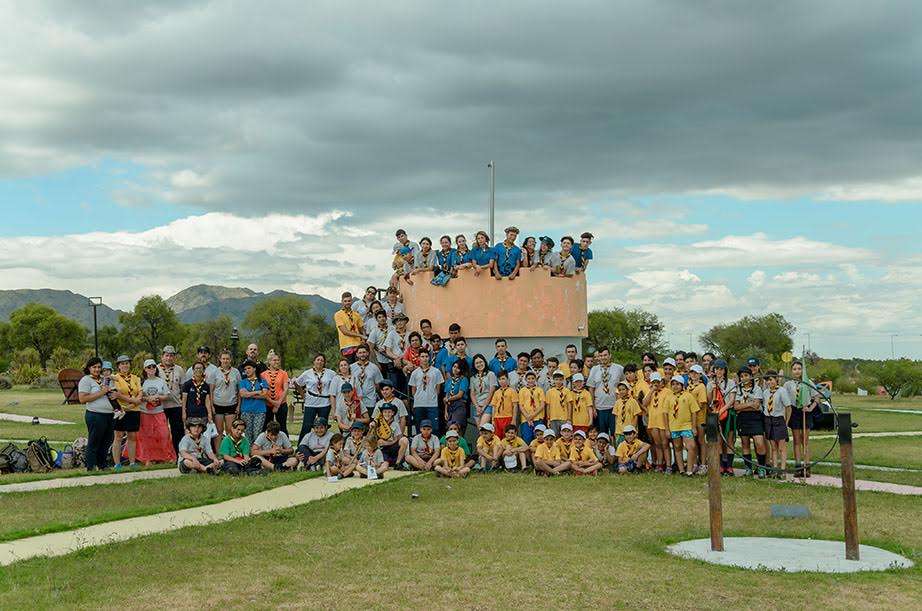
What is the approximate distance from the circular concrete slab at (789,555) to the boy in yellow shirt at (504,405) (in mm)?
5919

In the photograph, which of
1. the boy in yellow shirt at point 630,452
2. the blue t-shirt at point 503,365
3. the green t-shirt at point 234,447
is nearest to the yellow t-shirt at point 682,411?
the boy in yellow shirt at point 630,452

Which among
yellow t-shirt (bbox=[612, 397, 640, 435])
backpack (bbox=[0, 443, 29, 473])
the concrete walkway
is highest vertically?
yellow t-shirt (bbox=[612, 397, 640, 435])

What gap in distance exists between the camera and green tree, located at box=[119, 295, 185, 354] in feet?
273

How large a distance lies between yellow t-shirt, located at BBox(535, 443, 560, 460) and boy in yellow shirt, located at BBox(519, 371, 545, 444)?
723mm

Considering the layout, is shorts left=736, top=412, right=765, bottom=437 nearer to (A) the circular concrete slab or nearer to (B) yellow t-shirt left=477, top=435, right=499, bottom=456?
(B) yellow t-shirt left=477, top=435, right=499, bottom=456

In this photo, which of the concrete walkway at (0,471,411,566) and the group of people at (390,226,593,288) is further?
the group of people at (390,226,593,288)

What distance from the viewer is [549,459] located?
45.1 feet

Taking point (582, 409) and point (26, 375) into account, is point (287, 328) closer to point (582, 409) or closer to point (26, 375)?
point (26, 375)

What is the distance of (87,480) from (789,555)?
9.59 m

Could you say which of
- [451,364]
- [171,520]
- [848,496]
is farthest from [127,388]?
[848,496]

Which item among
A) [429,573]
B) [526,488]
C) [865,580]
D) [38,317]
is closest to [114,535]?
[429,573]

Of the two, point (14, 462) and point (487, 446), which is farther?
point (14, 462)

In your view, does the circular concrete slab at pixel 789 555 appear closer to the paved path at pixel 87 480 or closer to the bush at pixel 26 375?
the paved path at pixel 87 480

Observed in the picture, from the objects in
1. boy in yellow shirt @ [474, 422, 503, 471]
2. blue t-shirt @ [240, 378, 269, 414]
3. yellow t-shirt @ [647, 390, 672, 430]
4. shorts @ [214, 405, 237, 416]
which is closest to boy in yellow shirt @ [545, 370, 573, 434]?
boy in yellow shirt @ [474, 422, 503, 471]
